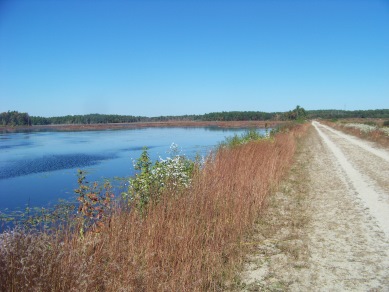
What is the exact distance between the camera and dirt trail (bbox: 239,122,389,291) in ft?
13.0

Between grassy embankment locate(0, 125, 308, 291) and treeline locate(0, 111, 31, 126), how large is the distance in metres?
154

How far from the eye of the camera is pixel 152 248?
3807mm

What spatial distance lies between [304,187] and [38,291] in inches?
341

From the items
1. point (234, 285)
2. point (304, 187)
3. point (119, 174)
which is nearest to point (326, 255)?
point (234, 285)

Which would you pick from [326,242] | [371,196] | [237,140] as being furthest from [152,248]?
[237,140]

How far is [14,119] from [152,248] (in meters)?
158

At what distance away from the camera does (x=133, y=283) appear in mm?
3127

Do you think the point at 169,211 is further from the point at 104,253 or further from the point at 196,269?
the point at 104,253

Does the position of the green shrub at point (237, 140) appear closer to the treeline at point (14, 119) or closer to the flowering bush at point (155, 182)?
the flowering bush at point (155, 182)

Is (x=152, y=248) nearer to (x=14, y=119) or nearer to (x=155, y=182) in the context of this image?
(x=155, y=182)

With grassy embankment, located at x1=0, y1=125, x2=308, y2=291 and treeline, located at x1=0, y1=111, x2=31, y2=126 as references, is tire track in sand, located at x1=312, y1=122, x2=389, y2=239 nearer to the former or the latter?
grassy embankment, located at x1=0, y1=125, x2=308, y2=291

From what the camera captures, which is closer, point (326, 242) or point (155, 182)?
point (326, 242)

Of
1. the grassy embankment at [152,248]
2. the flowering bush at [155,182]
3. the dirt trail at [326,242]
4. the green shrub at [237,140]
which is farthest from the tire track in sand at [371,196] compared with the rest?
the green shrub at [237,140]

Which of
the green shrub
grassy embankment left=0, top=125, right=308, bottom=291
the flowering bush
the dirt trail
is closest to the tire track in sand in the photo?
the dirt trail
